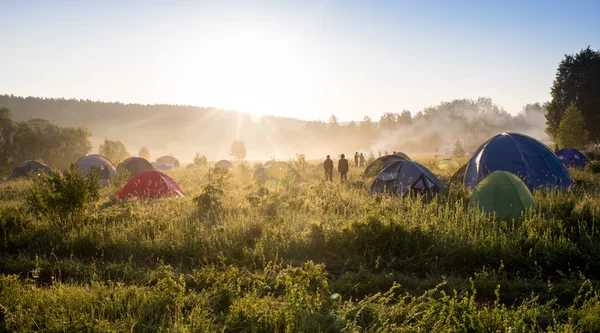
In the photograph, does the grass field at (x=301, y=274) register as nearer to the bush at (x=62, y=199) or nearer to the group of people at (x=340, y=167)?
the bush at (x=62, y=199)

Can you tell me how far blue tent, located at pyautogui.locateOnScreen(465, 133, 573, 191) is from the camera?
11.2m

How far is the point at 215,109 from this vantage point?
178250 mm

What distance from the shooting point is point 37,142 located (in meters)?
35.1

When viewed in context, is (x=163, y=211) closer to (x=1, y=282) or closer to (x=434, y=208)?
(x=1, y=282)

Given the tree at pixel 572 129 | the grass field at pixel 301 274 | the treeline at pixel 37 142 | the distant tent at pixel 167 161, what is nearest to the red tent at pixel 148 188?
the grass field at pixel 301 274

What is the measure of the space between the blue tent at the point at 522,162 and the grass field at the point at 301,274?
290cm

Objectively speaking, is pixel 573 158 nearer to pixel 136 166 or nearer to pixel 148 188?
pixel 148 188

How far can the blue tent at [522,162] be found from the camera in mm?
11203

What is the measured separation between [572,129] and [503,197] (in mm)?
25217

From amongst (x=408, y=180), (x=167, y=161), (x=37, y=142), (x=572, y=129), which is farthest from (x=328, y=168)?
(x=167, y=161)

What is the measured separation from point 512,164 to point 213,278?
36.0ft

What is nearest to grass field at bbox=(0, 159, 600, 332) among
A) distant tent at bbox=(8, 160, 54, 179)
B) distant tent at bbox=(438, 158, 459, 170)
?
distant tent at bbox=(438, 158, 459, 170)

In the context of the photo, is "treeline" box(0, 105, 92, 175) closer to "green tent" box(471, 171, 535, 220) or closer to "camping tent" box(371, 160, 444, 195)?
"camping tent" box(371, 160, 444, 195)

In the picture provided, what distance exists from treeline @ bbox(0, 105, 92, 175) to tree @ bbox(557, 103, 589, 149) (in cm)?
4714
